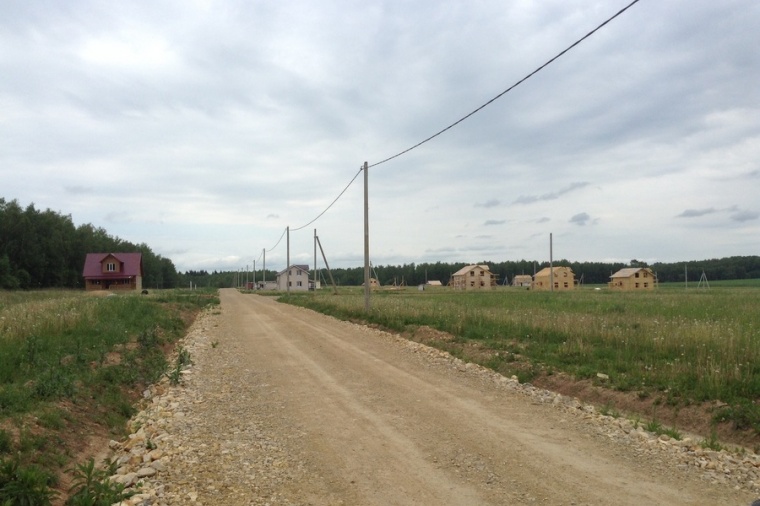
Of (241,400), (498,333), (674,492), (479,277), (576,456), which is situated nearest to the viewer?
(674,492)

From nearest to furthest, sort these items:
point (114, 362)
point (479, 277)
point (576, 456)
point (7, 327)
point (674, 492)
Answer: point (674, 492) → point (576, 456) → point (114, 362) → point (7, 327) → point (479, 277)

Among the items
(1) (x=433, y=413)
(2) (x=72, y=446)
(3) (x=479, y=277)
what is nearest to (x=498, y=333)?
(1) (x=433, y=413)

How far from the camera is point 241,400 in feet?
31.3

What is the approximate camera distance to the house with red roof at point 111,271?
7469 cm

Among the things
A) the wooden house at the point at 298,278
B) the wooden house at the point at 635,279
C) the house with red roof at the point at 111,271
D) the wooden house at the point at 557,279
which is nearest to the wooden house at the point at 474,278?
the wooden house at the point at 557,279

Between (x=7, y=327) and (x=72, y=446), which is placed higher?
(x=7, y=327)

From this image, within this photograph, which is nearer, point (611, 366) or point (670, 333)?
point (611, 366)

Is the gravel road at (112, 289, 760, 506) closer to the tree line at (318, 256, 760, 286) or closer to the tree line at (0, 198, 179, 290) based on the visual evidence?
the tree line at (0, 198, 179, 290)

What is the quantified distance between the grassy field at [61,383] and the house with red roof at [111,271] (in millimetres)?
61218

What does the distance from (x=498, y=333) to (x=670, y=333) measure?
4.81 m

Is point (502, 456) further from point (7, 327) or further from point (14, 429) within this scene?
point (7, 327)

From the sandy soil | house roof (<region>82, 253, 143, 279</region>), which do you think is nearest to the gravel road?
the sandy soil

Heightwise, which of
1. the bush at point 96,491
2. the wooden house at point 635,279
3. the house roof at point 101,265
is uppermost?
the house roof at point 101,265

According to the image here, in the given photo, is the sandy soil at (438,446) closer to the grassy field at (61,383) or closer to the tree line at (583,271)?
the grassy field at (61,383)
